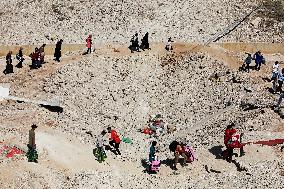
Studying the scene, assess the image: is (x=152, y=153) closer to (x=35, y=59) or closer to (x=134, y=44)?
(x=35, y=59)

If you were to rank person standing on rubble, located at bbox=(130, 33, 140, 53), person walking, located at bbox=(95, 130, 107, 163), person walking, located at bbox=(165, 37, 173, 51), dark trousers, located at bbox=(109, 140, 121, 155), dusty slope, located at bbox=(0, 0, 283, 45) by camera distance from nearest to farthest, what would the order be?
person walking, located at bbox=(95, 130, 107, 163) → dark trousers, located at bbox=(109, 140, 121, 155) → person standing on rubble, located at bbox=(130, 33, 140, 53) → person walking, located at bbox=(165, 37, 173, 51) → dusty slope, located at bbox=(0, 0, 283, 45)

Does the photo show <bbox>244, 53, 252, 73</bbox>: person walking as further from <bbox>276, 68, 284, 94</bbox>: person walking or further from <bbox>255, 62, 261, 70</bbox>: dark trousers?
<bbox>276, 68, 284, 94</bbox>: person walking

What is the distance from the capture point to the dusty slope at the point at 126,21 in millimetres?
45094

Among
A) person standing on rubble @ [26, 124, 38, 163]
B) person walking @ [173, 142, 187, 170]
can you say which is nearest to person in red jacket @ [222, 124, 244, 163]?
person walking @ [173, 142, 187, 170]

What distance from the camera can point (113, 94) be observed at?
3603cm

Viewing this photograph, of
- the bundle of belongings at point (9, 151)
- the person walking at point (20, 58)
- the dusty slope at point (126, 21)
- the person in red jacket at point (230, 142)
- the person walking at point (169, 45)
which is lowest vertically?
the bundle of belongings at point (9, 151)

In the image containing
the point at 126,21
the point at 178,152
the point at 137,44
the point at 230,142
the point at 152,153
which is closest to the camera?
the point at 152,153

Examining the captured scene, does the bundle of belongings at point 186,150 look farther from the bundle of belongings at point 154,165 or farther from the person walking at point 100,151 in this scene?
the person walking at point 100,151

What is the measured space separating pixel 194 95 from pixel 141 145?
21.6 feet

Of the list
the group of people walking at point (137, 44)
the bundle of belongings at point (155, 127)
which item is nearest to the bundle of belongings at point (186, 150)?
the bundle of belongings at point (155, 127)

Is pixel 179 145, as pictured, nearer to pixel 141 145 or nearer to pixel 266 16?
pixel 141 145

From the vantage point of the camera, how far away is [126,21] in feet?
154

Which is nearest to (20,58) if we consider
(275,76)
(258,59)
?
(258,59)

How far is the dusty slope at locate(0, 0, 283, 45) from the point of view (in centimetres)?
4509
